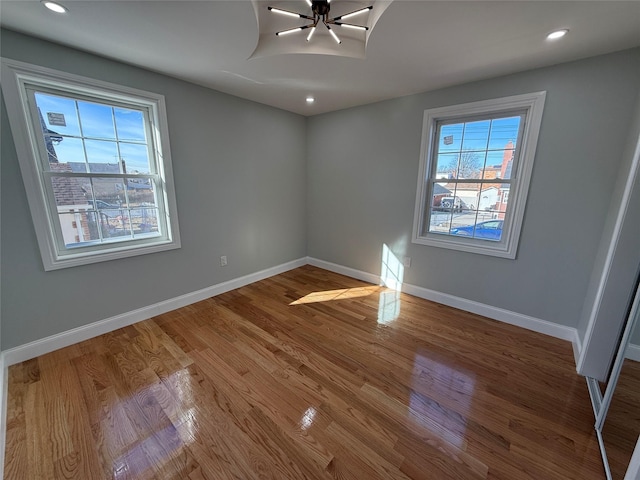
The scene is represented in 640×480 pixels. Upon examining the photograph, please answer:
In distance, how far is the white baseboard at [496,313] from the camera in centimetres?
226

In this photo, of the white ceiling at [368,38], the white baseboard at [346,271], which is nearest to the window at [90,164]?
the white ceiling at [368,38]

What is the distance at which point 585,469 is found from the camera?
4.08 feet

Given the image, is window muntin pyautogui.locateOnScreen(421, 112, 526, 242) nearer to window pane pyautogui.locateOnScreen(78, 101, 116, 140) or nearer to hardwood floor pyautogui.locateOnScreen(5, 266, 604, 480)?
hardwood floor pyautogui.locateOnScreen(5, 266, 604, 480)

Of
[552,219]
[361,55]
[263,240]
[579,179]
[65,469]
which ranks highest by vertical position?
[361,55]

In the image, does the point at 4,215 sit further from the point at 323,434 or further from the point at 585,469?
the point at 585,469

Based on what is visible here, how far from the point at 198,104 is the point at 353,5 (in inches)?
72.0

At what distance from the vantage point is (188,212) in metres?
2.74

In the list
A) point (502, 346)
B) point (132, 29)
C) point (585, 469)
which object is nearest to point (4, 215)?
point (132, 29)

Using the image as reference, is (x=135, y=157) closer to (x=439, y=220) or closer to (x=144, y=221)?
(x=144, y=221)

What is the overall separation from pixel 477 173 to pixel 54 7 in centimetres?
348

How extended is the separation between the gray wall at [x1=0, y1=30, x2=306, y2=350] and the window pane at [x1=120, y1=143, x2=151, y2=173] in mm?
253

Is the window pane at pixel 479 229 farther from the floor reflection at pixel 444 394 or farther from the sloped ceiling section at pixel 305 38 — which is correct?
the sloped ceiling section at pixel 305 38

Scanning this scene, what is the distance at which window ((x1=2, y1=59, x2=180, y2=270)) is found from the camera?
5.98 ft

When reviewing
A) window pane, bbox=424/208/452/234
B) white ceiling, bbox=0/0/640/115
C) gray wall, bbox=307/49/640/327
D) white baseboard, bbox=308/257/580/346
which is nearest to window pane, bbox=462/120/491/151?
gray wall, bbox=307/49/640/327
